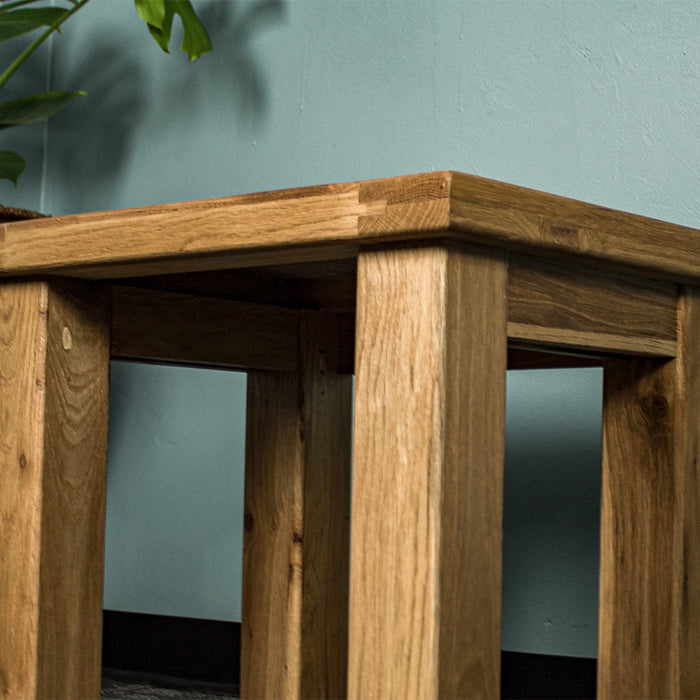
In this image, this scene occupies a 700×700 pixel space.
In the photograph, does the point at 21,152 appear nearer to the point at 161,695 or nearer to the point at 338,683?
the point at 161,695

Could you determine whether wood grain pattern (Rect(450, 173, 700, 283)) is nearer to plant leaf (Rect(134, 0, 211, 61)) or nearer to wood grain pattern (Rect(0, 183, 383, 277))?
wood grain pattern (Rect(0, 183, 383, 277))

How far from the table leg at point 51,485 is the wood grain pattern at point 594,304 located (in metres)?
0.45

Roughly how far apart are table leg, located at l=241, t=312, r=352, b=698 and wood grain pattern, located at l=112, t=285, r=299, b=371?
0.04 meters

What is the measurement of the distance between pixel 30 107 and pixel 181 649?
38.4 inches

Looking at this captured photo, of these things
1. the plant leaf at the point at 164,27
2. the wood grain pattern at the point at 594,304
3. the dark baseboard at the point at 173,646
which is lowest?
the dark baseboard at the point at 173,646

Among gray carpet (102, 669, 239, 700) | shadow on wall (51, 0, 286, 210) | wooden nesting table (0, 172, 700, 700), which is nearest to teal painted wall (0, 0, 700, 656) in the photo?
shadow on wall (51, 0, 286, 210)

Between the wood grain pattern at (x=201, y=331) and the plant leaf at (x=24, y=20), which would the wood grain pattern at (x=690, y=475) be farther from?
the plant leaf at (x=24, y=20)

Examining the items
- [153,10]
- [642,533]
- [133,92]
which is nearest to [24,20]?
[153,10]

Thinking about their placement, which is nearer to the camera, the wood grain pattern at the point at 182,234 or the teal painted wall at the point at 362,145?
the wood grain pattern at the point at 182,234

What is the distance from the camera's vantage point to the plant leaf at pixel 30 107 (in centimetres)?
163

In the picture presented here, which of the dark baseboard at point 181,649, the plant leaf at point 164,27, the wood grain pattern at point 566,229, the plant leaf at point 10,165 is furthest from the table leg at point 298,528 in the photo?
the plant leaf at point 10,165

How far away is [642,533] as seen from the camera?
92 centimetres

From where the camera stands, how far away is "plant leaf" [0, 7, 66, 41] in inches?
62.2

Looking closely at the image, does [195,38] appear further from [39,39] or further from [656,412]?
[656,412]
